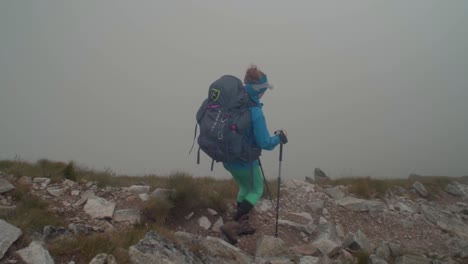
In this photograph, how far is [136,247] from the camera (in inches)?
167

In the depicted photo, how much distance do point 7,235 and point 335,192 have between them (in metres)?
7.28

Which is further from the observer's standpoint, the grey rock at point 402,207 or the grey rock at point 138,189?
the grey rock at point 402,207

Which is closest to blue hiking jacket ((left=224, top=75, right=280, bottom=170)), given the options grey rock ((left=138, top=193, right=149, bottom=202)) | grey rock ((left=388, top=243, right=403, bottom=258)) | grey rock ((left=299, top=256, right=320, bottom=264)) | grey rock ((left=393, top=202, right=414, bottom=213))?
grey rock ((left=299, top=256, right=320, bottom=264))

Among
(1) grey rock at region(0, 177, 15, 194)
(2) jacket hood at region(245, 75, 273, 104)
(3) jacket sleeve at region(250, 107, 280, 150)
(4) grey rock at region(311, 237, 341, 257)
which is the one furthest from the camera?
(1) grey rock at region(0, 177, 15, 194)

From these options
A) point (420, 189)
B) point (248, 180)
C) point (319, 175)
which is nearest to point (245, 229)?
point (248, 180)

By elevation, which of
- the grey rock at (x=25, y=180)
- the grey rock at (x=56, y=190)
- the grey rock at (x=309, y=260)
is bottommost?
the grey rock at (x=309, y=260)

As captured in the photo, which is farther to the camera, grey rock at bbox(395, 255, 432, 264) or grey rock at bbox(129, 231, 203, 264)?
grey rock at bbox(395, 255, 432, 264)

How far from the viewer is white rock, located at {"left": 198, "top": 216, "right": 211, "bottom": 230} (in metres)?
6.32

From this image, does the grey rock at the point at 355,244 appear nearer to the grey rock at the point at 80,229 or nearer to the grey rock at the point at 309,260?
the grey rock at the point at 309,260

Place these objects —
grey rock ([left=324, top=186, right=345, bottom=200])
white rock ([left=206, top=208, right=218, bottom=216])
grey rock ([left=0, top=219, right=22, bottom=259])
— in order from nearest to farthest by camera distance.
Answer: grey rock ([left=0, top=219, right=22, bottom=259]) → white rock ([left=206, top=208, right=218, bottom=216]) → grey rock ([left=324, top=186, right=345, bottom=200])

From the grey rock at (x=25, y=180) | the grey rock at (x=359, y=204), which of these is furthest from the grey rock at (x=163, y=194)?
the grey rock at (x=359, y=204)

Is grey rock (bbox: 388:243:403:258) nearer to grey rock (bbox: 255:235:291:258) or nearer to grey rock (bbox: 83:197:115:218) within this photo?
grey rock (bbox: 255:235:291:258)

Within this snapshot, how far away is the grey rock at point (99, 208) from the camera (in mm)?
6109

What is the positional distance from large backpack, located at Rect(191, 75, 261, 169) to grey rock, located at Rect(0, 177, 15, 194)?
3.49 meters
